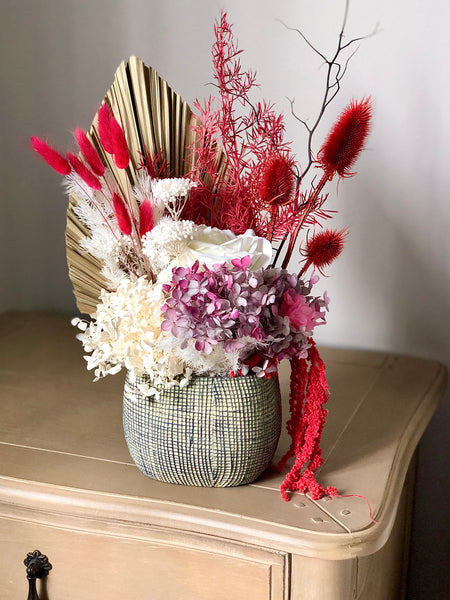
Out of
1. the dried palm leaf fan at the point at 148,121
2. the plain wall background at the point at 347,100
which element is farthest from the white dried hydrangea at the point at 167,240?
the plain wall background at the point at 347,100

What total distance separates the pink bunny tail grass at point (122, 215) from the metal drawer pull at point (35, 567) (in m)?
0.44

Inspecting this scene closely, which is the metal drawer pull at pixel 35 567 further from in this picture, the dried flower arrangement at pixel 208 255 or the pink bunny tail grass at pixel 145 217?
the pink bunny tail grass at pixel 145 217

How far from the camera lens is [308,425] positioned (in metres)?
0.85

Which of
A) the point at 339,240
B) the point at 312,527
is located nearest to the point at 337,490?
the point at 312,527

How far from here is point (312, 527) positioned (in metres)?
0.74

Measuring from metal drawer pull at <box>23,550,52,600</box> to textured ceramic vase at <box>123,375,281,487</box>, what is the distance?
200mm

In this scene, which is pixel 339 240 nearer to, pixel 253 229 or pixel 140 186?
pixel 253 229

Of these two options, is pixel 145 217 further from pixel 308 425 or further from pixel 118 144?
pixel 308 425

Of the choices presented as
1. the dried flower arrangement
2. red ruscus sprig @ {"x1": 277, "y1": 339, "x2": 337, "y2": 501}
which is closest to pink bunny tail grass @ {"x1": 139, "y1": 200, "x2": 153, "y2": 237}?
the dried flower arrangement

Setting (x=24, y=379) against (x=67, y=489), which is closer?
A: (x=67, y=489)

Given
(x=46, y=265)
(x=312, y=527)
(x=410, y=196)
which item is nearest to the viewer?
(x=312, y=527)

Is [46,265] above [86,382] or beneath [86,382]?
above

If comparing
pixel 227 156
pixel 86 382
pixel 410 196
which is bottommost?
pixel 86 382

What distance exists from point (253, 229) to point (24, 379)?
0.58m
